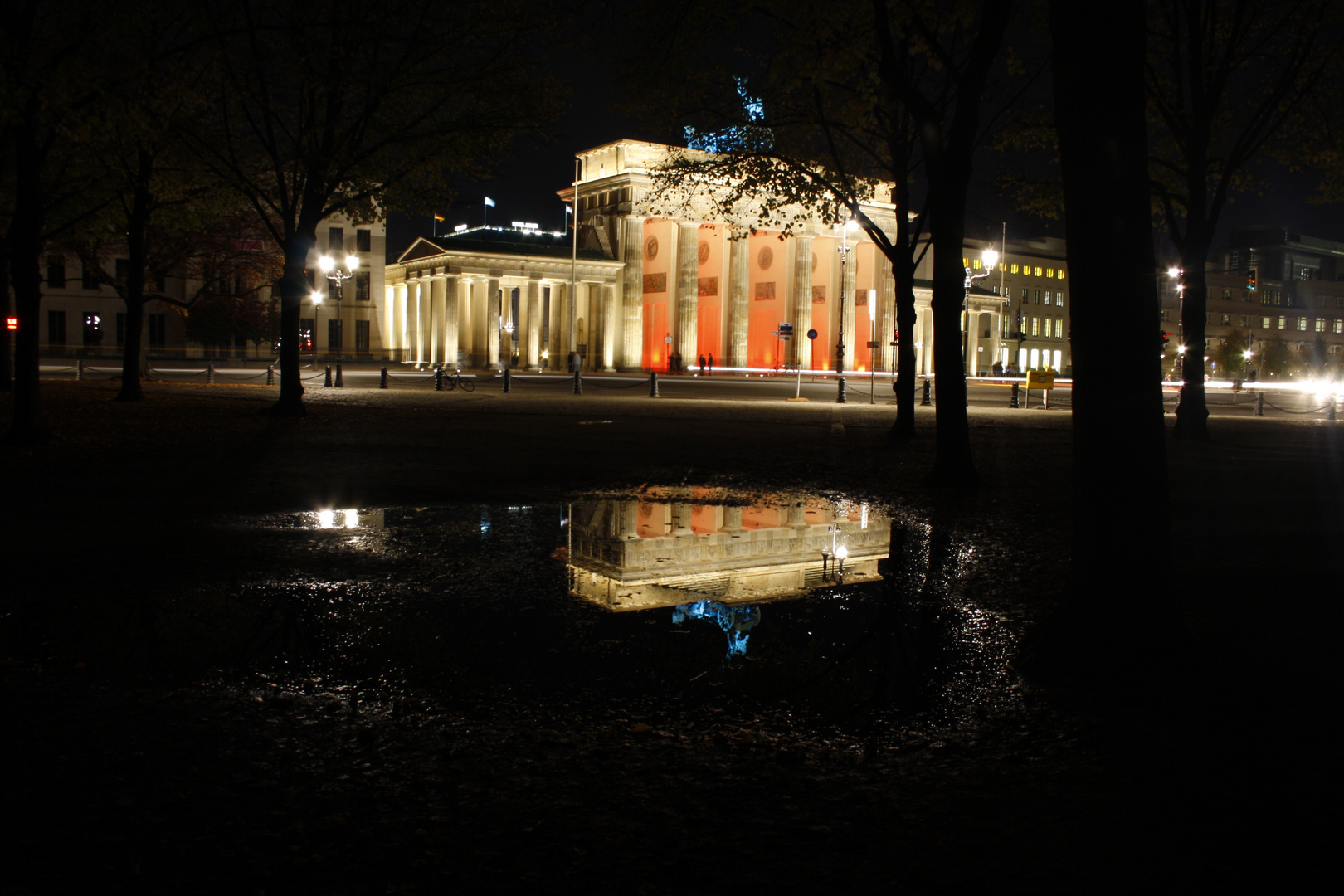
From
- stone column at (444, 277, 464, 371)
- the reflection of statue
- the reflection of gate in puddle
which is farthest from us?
stone column at (444, 277, 464, 371)

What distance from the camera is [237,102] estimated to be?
22.2 meters

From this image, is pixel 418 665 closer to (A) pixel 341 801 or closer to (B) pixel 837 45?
(A) pixel 341 801

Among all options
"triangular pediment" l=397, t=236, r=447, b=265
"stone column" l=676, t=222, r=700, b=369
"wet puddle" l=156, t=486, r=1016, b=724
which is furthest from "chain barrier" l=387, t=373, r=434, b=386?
"wet puddle" l=156, t=486, r=1016, b=724

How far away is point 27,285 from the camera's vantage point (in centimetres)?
1573

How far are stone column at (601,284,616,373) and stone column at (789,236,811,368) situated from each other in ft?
50.6

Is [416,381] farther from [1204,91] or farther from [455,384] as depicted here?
[1204,91]

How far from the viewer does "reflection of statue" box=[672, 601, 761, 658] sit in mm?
5713

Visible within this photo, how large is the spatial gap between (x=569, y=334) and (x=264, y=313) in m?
21.4

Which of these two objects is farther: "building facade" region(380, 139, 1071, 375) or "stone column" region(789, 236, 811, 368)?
"stone column" region(789, 236, 811, 368)

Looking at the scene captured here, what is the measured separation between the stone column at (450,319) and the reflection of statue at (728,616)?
2733 inches

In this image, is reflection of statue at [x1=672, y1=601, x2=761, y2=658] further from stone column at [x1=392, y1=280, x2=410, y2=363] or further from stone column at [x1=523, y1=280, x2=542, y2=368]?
stone column at [x1=392, y1=280, x2=410, y2=363]

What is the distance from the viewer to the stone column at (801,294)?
84125 mm

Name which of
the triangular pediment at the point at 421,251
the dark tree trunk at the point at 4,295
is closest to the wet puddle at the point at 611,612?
the dark tree trunk at the point at 4,295

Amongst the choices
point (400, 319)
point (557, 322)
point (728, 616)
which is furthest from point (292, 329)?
point (400, 319)
